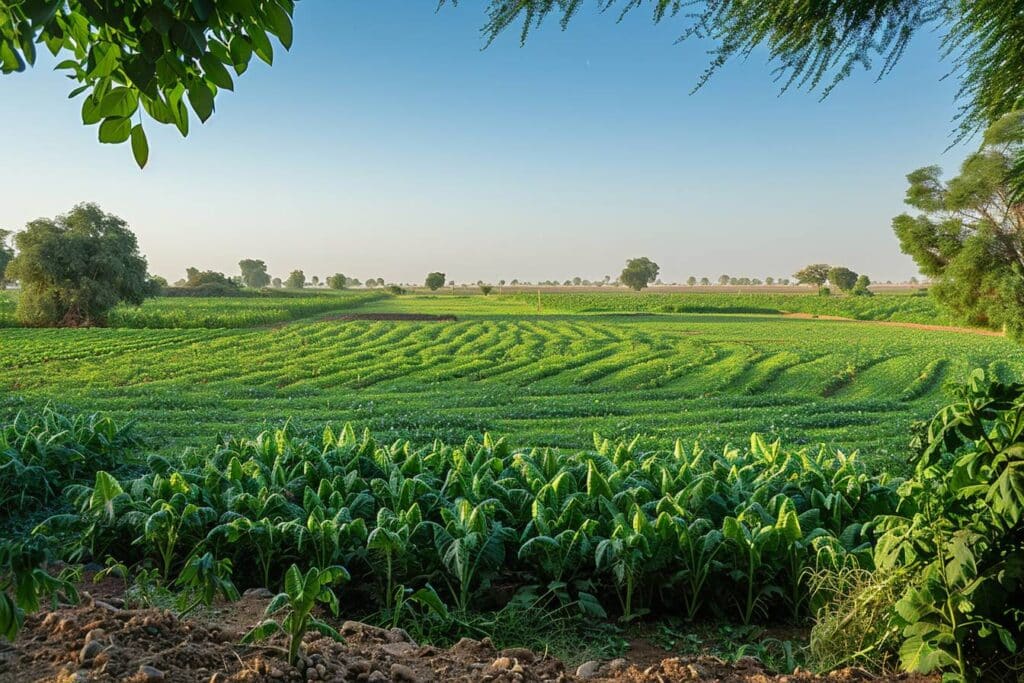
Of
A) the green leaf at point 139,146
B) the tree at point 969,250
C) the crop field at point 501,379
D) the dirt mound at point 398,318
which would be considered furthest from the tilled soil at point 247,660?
the dirt mound at point 398,318

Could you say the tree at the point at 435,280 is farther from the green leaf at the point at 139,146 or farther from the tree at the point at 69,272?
the green leaf at the point at 139,146

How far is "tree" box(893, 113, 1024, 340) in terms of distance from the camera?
16.7m

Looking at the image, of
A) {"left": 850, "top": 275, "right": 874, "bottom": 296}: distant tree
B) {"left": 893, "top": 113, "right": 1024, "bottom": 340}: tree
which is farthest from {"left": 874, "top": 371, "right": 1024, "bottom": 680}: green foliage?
{"left": 850, "top": 275, "right": 874, "bottom": 296}: distant tree

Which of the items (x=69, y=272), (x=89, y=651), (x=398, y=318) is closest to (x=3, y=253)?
(x=69, y=272)

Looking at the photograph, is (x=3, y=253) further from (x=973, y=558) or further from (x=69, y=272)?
(x=973, y=558)

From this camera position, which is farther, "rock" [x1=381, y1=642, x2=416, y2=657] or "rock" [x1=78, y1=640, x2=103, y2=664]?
"rock" [x1=381, y1=642, x2=416, y2=657]

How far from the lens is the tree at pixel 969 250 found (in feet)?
54.7

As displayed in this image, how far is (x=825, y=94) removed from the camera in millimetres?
2416

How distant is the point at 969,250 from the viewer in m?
17.0

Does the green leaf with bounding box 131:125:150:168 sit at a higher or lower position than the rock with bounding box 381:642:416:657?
higher

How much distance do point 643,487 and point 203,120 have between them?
121 inches

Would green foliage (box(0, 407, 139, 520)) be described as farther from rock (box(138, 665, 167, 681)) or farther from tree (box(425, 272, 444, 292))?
tree (box(425, 272, 444, 292))

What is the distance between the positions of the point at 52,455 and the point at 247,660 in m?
4.15

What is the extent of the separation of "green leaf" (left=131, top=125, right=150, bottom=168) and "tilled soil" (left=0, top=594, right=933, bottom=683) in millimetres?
1320
